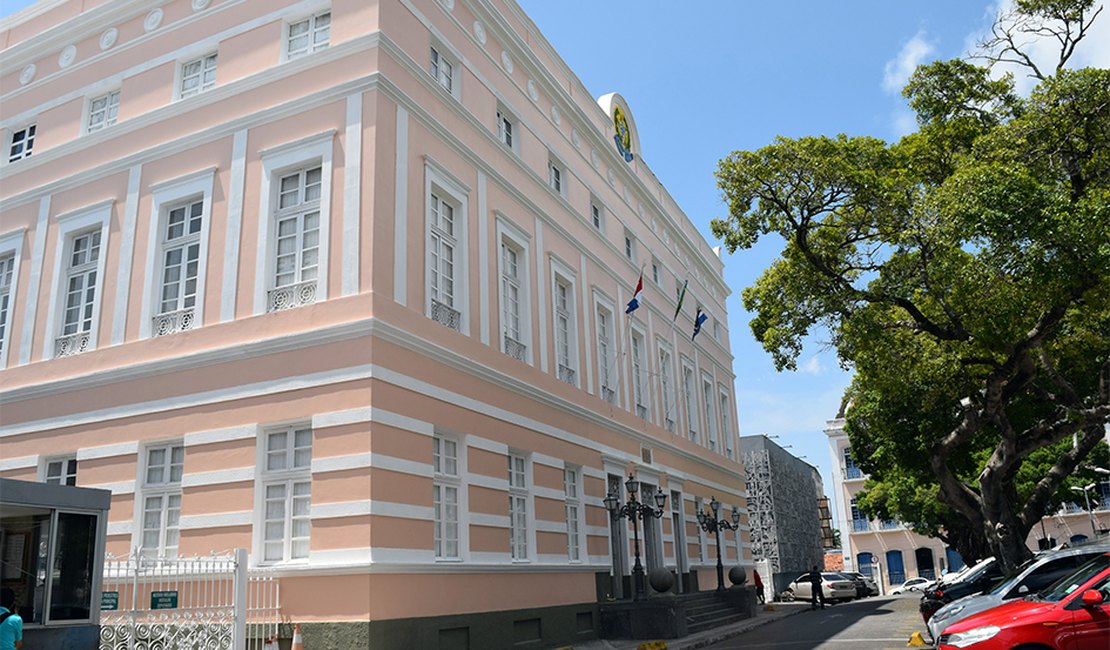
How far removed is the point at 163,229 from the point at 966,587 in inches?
716

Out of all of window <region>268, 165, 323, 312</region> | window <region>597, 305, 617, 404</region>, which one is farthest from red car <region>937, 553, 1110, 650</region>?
window <region>597, 305, 617, 404</region>

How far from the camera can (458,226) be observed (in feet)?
55.3

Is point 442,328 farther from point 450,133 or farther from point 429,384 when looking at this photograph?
point 450,133

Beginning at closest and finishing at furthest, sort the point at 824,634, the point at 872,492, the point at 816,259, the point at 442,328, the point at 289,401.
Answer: the point at 289,401, the point at 442,328, the point at 816,259, the point at 824,634, the point at 872,492

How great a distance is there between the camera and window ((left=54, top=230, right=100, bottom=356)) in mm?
16797

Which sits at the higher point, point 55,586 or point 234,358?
point 234,358

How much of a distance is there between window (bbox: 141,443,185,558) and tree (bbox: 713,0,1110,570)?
38.2ft

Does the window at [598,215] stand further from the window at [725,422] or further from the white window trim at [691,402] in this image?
the window at [725,422]

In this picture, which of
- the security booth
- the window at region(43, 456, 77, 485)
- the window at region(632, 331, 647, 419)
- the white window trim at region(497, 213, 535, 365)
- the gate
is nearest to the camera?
the security booth

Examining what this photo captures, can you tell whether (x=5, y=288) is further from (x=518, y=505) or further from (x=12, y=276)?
(x=518, y=505)

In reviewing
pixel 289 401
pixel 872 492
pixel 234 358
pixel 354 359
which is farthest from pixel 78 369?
pixel 872 492

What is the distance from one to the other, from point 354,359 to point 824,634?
13.1 meters

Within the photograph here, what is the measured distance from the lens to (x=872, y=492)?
1954 inches

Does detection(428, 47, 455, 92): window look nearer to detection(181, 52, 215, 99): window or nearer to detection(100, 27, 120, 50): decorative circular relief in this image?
detection(181, 52, 215, 99): window
